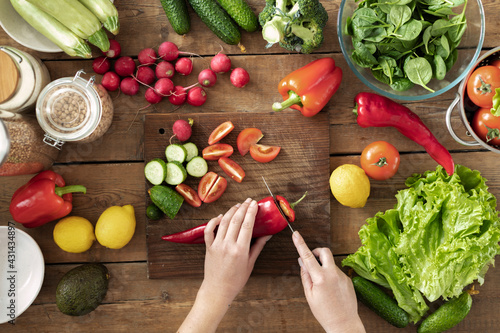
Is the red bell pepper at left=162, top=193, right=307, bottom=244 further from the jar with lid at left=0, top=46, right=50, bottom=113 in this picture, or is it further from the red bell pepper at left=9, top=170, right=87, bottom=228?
the jar with lid at left=0, top=46, right=50, bottom=113

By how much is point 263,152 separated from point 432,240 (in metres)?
0.74

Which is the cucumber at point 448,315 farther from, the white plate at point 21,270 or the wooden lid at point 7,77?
the wooden lid at point 7,77

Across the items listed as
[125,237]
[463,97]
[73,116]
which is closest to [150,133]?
[73,116]

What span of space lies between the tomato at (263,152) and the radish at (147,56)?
0.56 meters

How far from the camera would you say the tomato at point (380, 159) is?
5.08ft

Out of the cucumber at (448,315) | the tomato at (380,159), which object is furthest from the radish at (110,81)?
the cucumber at (448,315)

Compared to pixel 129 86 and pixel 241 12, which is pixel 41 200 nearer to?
pixel 129 86

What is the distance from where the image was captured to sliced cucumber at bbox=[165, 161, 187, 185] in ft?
5.09

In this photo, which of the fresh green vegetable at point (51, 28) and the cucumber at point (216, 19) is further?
the cucumber at point (216, 19)

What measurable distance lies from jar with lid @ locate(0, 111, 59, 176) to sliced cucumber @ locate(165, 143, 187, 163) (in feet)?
1.58

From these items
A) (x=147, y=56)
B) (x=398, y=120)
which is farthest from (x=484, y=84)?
(x=147, y=56)

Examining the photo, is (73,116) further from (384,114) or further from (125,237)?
(384,114)

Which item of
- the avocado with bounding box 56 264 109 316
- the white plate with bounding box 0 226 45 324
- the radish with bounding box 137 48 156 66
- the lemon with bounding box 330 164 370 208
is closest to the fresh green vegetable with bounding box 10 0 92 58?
the radish with bounding box 137 48 156 66

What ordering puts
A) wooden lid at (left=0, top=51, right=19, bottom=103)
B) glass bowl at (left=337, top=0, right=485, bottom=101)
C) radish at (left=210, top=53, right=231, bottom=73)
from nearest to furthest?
wooden lid at (left=0, top=51, right=19, bottom=103)
glass bowl at (left=337, top=0, right=485, bottom=101)
radish at (left=210, top=53, right=231, bottom=73)
